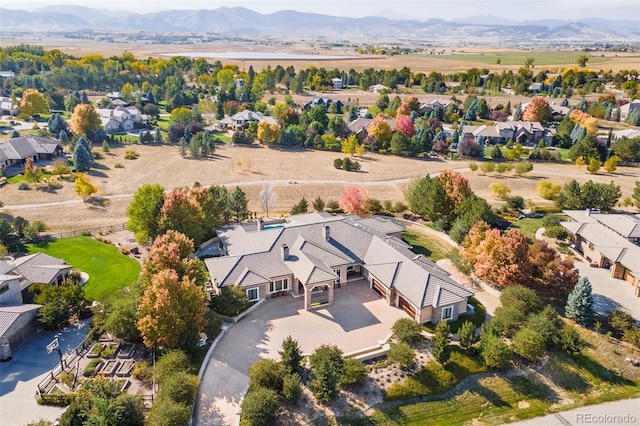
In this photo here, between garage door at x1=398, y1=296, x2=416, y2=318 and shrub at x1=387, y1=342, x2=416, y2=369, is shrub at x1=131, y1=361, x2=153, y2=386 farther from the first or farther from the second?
garage door at x1=398, y1=296, x2=416, y2=318

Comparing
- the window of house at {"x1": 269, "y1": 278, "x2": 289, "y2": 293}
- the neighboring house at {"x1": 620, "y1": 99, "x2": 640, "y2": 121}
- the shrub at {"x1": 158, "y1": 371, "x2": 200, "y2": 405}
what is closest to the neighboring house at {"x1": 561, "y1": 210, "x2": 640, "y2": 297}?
the window of house at {"x1": 269, "y1": 278, "x2": 289, "y2": 293}

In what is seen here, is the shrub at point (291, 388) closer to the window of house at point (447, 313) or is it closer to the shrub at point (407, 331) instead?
the shrub at point (407, 331)

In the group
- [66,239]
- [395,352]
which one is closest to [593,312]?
[395,352]

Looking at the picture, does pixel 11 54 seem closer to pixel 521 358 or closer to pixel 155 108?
pixel 155 108

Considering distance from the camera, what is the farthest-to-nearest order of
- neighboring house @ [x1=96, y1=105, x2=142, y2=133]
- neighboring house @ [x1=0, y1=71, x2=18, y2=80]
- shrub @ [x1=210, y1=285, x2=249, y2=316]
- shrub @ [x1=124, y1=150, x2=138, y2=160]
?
1. neighboring house @ [x1=0, y1=71, x2=18, y2=80]
2. neighboring house @ [x1=96, y1=105, x2=142, y2=133]
3. shrub @ [x1=124, y1=150, x2=138, y2=160]
4. shrub @ [x1=210, y1=285, x2=249, y2=316]

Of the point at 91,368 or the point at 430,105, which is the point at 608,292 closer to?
the point at 91,368

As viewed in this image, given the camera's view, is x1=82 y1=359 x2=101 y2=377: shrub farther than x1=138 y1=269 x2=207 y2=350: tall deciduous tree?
No
